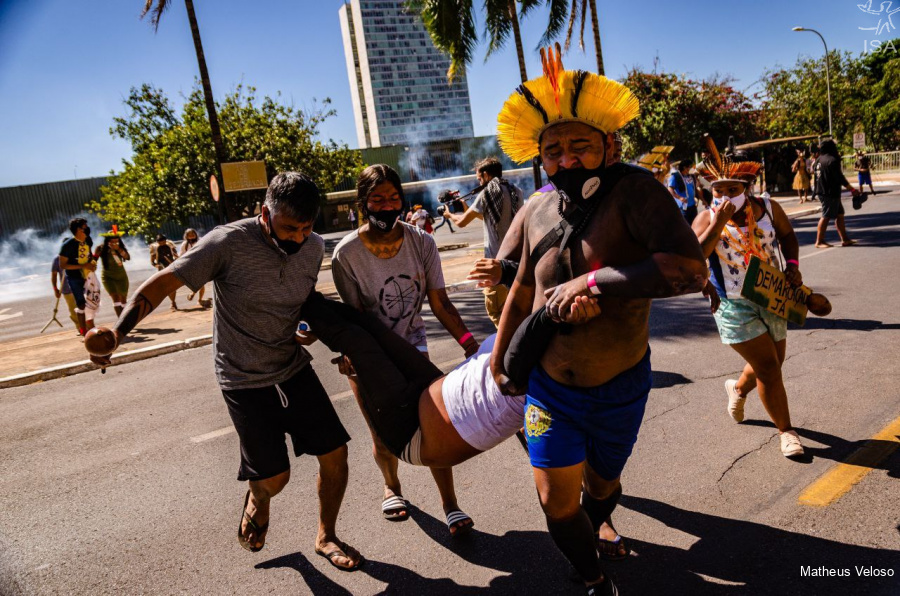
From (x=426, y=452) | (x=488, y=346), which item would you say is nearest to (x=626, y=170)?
(x=488, y=346)

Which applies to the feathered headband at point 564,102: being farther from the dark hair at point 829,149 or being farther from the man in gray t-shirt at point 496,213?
the dark hair at point 829,149

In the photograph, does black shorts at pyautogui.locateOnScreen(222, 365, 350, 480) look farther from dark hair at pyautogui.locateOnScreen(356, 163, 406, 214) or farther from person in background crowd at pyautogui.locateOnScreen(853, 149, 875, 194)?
person in background crowd at pyautogui.locateOnScreen(853, 149, 875, 194)

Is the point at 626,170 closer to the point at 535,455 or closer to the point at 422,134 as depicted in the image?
the point at 535,455

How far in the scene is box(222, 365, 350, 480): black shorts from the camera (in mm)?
2899

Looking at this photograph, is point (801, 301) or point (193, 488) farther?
point (193, 488)

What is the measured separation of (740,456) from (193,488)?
349cm

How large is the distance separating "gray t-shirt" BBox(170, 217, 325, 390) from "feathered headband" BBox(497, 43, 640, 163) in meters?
1.30

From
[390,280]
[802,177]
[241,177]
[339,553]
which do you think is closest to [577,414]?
[390,280]

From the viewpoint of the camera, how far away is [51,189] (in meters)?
38.2

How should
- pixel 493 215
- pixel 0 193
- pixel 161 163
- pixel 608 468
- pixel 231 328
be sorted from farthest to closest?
pixel 0 193
pixel 161 163
pixel 493 215
pixel 231 328
pixel 608 468

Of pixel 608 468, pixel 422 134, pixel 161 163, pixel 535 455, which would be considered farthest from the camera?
pixel 422 134

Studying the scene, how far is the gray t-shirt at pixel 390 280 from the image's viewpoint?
3.29 m

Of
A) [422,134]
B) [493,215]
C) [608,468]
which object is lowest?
[608,468]

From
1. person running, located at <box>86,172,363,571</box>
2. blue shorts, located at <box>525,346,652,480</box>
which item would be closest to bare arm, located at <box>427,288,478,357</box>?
person running, located at <box>86,172,363,571</box>
